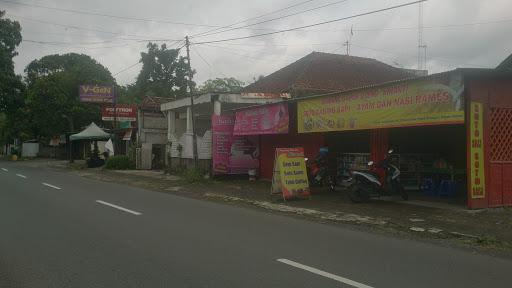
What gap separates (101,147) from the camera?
50.7m

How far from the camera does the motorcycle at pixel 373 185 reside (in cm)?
1373

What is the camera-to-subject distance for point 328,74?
1235 inches

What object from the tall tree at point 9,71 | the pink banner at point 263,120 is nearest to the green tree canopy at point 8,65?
the tall tree at point 9,71

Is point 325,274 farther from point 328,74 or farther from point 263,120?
point 328,74

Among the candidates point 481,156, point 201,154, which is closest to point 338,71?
point 201,154

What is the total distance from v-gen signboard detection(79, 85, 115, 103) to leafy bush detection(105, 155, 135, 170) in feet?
27.5

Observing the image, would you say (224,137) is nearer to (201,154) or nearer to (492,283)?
(201,154)

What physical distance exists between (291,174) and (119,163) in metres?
20.6

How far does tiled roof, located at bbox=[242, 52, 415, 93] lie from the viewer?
29.5m

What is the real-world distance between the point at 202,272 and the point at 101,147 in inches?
1846

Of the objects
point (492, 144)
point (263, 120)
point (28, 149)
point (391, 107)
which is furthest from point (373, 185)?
point (28, 149)

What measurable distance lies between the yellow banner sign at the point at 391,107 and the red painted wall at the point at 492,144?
1.43 ft

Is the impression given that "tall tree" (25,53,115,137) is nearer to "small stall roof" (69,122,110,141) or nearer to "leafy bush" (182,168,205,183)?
"small stall roof" (69,122,110,141)

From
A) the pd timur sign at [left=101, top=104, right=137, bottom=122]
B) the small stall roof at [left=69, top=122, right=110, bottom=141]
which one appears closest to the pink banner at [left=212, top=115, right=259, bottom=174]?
the pd timur sign at [left=101, top=104, right=137, bottom=122]
